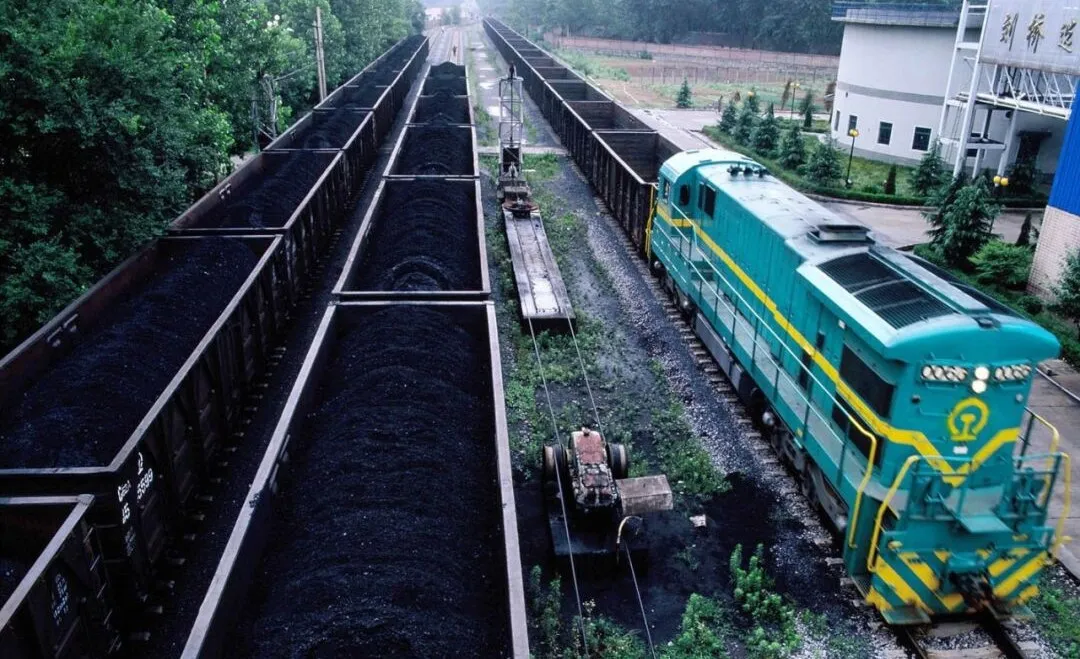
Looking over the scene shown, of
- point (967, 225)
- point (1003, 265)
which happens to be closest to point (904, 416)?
point (1003, 265)

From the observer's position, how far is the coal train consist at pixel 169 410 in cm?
679

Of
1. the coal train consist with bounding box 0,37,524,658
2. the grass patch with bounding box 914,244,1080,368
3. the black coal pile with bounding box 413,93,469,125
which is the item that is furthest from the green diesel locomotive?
the black coal pile with bounding box 413,93,469,125

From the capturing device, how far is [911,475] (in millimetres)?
8070

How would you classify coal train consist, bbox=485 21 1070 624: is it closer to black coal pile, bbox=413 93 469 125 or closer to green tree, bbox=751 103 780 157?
black coal pile, bbox=413 93 469 125

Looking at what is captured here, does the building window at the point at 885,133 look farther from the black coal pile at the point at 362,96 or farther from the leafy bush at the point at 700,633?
the leafy bush at the point at 700,633

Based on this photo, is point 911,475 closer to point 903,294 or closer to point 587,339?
point 903,294

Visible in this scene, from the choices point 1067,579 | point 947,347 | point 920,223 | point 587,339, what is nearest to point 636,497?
point 947,347

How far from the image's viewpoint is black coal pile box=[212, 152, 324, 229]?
53.0 ft

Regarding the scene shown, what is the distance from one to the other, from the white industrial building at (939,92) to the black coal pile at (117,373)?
952 inches

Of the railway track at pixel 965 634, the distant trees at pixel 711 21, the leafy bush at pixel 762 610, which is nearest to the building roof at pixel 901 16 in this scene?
the railway track at pixel 965 634

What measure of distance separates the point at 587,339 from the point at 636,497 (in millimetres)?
6381

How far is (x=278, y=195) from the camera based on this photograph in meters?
17.8

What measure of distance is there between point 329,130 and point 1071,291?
2290 cm

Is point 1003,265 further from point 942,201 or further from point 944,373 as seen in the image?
point 944,373
